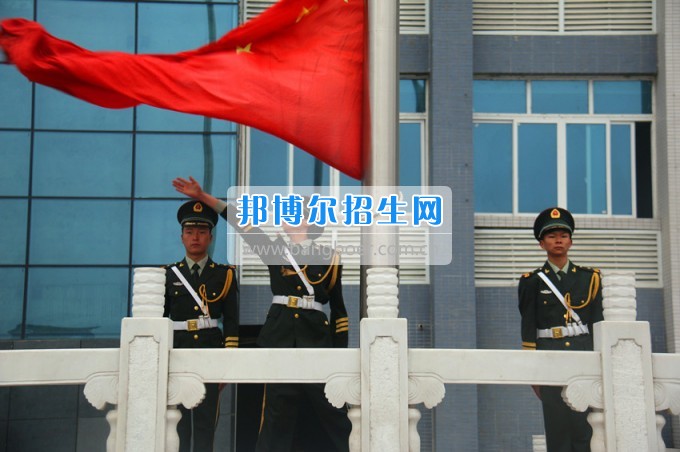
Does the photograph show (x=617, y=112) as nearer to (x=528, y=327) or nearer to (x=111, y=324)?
(x=528, y=327)

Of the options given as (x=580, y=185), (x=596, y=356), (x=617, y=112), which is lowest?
(x=596, y=356)

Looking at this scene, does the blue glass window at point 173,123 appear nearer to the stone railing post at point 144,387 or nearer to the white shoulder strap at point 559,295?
the white shoulder strap at point 559,295

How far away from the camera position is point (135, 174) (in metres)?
10.1

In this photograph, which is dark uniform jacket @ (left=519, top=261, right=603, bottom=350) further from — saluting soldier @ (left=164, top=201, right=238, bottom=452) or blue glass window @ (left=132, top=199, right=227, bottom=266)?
blue glass window @ (left=132, top=199, right=227, bottom=266)

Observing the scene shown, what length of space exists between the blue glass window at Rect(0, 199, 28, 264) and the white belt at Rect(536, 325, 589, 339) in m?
5.27

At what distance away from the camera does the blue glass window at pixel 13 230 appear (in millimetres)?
9883

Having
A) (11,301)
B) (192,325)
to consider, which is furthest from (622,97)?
(11,301)

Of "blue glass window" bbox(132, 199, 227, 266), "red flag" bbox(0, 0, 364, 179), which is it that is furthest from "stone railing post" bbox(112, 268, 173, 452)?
"blue glass window" bbox(132, 199, 227, 266)

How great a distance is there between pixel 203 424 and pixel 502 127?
5.15 m

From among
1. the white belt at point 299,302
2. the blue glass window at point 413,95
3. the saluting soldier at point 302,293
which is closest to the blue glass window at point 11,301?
the saluting soldier at point 302,293

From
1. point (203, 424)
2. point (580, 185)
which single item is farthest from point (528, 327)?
point (580, 185)

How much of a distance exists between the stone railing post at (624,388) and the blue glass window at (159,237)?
4801mm

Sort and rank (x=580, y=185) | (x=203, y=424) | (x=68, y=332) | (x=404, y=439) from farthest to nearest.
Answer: (x=580, y=185) < (x=68, y=332) < (x=203, y=424) < (x=404, y=439)

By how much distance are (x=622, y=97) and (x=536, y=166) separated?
1.17 meters
